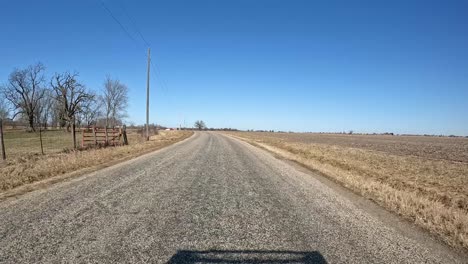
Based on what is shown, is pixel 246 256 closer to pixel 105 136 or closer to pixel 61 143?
pixel 105 136

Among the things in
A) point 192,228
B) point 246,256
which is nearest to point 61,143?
point 192,228

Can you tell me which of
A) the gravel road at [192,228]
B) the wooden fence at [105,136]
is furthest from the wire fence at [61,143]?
the gravel road at [192,228]

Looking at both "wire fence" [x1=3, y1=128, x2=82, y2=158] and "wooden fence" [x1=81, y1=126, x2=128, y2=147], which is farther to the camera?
"wooden fence" [x1=81, y1=126, x2=128, y2=147]

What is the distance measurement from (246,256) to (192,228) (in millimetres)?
1382

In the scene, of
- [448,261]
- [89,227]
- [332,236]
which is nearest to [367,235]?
[332,236]

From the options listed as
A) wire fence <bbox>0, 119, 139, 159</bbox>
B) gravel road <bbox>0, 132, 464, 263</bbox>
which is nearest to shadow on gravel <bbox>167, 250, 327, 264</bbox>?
gravel road <bbox>0, 132, 464, 263</bbox>

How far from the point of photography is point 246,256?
15.2ft

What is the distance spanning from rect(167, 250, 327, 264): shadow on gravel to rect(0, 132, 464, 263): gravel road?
0.01 metres

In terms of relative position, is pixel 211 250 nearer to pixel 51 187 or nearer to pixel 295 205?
pixel 295 205

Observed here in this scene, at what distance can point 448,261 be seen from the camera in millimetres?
5000

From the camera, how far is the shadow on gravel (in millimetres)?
4430

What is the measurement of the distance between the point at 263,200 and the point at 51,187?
5363 millimetres

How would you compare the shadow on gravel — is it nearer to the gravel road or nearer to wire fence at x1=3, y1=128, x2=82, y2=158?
the gravel road

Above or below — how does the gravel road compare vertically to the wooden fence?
below
